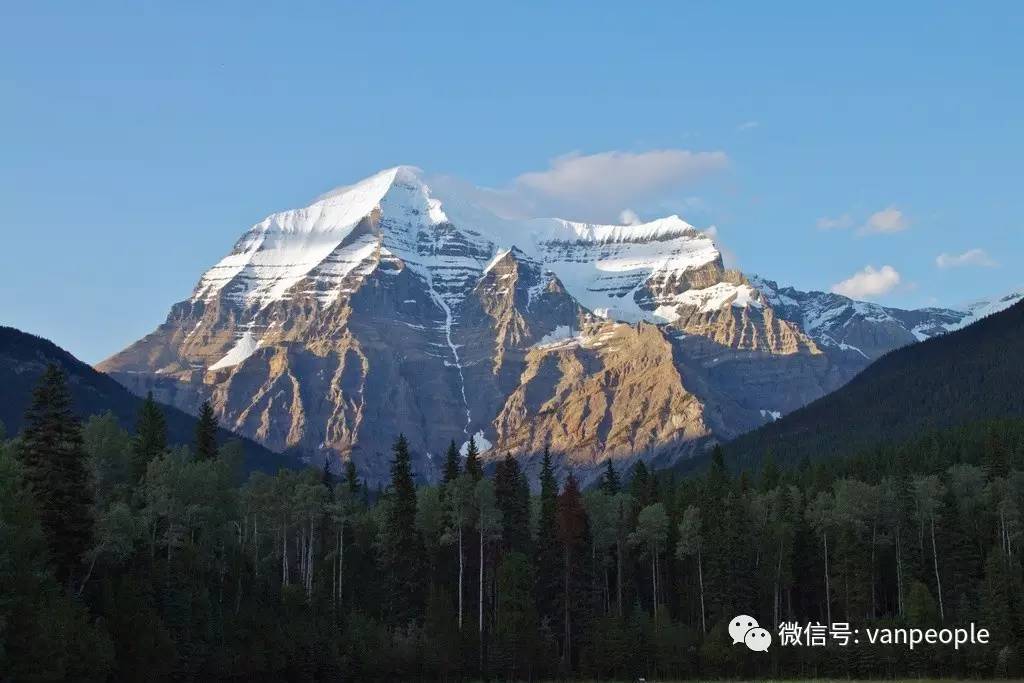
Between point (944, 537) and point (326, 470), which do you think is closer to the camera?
point (944, 537)

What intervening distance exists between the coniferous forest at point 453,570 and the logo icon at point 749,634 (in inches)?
68.1

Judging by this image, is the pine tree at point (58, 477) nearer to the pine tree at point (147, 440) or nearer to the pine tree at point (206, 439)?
the pine tree at point (147, 440)

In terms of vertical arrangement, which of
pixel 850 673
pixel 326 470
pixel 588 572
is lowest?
pixel 850 673

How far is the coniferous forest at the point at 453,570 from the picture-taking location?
332 feet

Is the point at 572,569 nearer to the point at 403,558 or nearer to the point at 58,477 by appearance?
the point at 403,558

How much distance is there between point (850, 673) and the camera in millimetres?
129875

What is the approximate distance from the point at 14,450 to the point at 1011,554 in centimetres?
9599

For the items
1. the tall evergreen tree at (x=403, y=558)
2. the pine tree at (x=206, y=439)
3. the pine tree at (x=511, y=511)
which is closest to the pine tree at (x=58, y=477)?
the pine tree at (x=206, y=439)

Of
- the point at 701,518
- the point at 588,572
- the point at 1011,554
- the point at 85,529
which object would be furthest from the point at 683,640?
the point at 85,529

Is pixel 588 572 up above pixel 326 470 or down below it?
below

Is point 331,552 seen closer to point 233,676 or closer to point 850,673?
point 233,676

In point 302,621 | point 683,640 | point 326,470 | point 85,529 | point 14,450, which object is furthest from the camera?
point 326,470

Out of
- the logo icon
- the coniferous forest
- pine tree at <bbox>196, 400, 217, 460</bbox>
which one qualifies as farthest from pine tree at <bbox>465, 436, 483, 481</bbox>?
the logo icon

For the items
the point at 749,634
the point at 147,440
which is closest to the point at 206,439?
the point at 147,440
